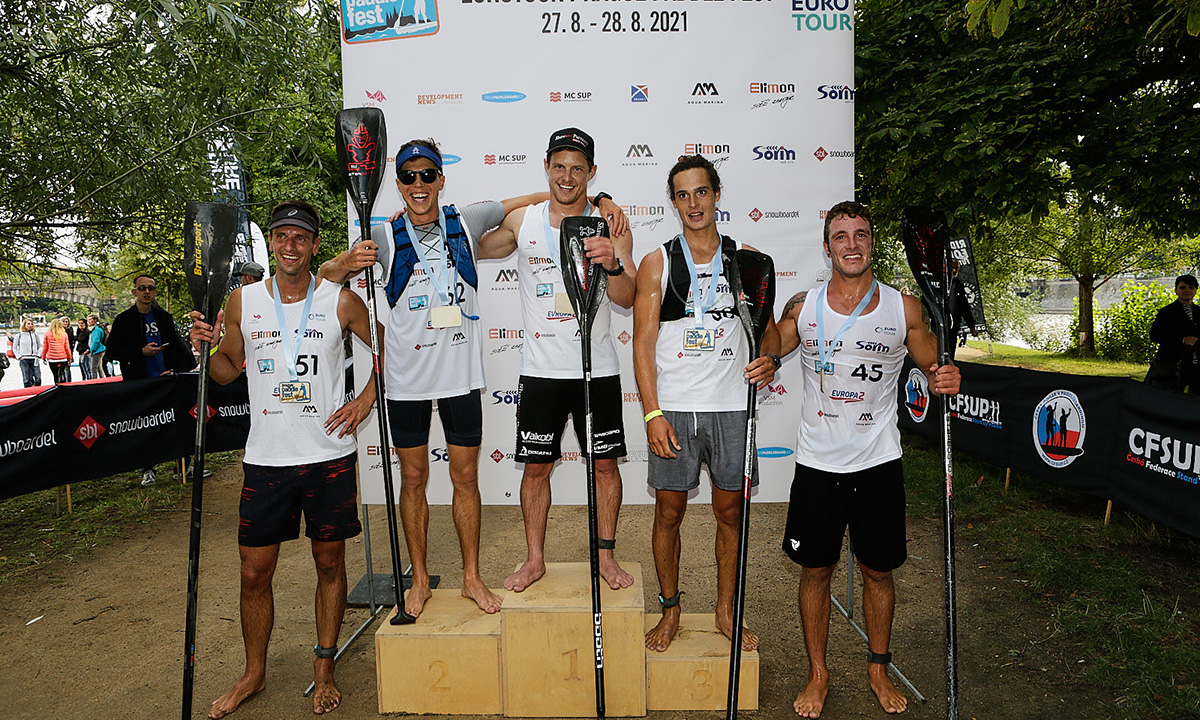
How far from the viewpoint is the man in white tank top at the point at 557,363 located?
338 cm

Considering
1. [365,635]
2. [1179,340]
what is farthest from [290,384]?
[1179,340]

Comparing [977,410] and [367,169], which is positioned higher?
[367,169]

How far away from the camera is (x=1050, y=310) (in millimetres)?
37969

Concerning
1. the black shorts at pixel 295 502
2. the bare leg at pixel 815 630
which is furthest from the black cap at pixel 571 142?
the bare leg at pixel 815 630

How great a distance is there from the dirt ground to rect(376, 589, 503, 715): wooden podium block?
21cm

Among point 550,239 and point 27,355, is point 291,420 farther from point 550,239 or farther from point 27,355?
point 27,355

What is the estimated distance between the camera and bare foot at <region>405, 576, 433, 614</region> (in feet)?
11.4

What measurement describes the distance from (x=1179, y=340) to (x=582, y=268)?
7.93 metres

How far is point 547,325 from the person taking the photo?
3465 millimetres

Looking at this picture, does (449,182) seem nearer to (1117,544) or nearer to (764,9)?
(764,9)

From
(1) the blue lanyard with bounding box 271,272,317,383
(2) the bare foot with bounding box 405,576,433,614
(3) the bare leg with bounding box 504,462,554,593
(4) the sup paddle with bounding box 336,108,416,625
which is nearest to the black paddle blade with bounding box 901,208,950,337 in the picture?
(3) the bare leg with bounding box 504,462,554,593

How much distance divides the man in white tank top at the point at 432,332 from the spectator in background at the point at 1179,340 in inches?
305

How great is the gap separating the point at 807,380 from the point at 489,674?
6.25 feet

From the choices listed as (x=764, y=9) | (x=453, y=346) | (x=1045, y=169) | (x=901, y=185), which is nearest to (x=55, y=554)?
(x=453, y=346)
